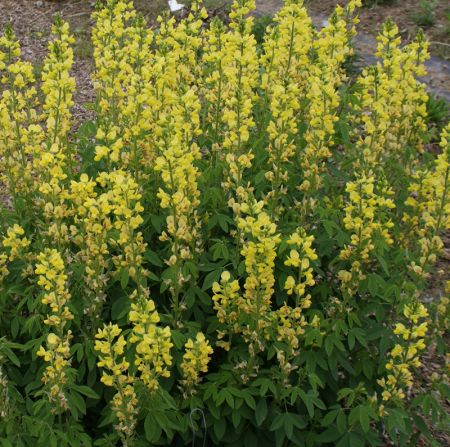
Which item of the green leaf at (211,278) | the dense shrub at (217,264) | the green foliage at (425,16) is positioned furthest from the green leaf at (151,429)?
the green foliage at (425,16)

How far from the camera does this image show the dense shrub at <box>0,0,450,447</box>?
10.6ft

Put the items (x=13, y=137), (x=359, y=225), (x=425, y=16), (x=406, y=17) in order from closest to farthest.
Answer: (x=359, y=225), (x=13, y=137), (x=425, y=16), (x=406, y=17)

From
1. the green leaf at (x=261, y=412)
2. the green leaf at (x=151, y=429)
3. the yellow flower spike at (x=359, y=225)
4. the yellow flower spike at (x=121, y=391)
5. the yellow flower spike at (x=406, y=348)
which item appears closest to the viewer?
the yellow flower spike at (x=121, y=391)

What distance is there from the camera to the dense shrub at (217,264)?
Result: 3217 millimetres

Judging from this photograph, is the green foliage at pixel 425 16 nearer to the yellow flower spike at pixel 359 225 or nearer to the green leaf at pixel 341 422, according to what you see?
the yellow flower spike at pixel 359 225

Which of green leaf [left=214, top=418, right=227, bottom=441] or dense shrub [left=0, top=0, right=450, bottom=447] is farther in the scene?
green leaf [left=214, top=418, right=227, bottom=441]

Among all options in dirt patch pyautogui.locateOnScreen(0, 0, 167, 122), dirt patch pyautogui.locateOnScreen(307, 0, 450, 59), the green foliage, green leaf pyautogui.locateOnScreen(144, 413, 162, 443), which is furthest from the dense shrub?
the green foliage

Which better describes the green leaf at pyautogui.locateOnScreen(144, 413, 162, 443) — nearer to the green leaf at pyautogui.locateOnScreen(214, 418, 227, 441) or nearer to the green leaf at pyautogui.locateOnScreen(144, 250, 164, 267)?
the green leaf at pyautogui.locateOnScreen(214, 418, 227, 441)

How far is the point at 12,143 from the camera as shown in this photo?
398 cm

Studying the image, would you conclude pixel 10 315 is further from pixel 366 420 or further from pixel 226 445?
pixel 366 420

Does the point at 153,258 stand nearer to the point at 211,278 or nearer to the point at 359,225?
the point at 211,278

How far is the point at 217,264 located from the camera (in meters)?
3.62

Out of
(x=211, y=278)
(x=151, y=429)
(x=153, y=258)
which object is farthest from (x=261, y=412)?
(x=153, y=258)

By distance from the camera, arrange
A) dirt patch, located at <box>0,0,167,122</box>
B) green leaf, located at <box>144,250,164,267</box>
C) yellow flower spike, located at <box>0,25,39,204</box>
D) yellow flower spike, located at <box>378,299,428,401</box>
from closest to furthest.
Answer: yellow flower spike, located at <box>378,299,428,401</box>, green leaf, located at <box>144,250,164,267</box>, yellow flower spike, located at <box>0,25,39,204</box>, dirt patch, located at <box>0,0,167,122</box>
